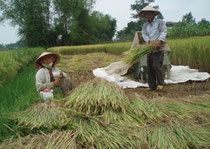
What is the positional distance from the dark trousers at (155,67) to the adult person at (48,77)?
63.4 inches

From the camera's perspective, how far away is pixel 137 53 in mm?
3688

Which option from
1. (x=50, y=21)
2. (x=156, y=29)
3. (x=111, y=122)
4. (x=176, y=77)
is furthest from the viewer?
(x=50, y=21)

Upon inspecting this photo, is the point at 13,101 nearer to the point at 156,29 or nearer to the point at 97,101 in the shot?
the point at 97,101

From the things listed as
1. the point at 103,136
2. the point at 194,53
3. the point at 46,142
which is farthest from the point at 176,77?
the point at 46,142

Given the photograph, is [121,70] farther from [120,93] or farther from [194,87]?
[120,93]

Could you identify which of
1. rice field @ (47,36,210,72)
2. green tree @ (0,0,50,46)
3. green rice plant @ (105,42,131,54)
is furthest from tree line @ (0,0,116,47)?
rice field @ (47,36,210,72)

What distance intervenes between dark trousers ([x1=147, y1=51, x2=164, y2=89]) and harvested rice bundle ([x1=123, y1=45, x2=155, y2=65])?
0.12 meters

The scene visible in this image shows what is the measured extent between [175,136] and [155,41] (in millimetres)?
2225

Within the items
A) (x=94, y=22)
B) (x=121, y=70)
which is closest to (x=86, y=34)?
(x=94, y=22)

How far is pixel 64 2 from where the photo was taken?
25.0m

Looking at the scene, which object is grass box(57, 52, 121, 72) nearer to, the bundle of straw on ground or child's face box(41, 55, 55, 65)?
child's face box(41, 55, 55, 65)

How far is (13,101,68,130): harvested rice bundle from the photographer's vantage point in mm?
1715

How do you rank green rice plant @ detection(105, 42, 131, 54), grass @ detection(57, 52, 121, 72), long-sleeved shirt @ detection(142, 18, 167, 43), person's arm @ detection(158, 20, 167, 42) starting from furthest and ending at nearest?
green rice plant @ detection(105, 42, 131, 54), grass @ detection(57, 52, 121, 72), long-sleeved shirt @ detection(142, 18, 167, 43), person's arm @ detection(158, 20, 167, 42)

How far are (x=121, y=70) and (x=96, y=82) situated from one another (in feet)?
8.15
